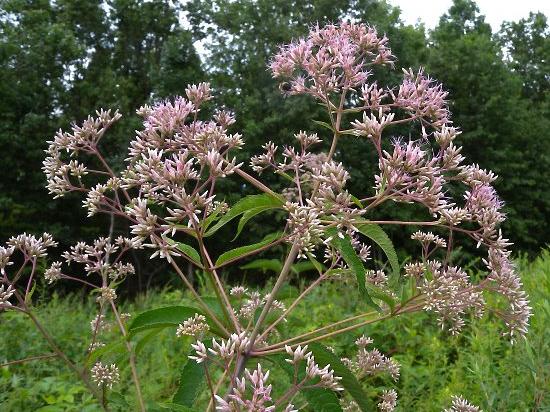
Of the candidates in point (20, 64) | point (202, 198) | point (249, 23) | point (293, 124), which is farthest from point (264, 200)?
point (249, 23)

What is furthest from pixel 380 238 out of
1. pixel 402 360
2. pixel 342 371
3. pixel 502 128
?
pixel 502 128

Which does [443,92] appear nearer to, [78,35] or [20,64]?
[20,64]

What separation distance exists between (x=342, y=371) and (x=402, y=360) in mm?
2192

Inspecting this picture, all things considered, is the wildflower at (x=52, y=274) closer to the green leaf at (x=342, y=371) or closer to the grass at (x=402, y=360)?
the grass at (x=402, y=360)

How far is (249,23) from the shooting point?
66.8 feet

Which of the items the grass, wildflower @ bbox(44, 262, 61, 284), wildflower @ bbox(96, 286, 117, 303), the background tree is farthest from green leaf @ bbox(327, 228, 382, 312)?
the background tree

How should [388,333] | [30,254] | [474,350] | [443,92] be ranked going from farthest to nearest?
[388,333], [474,350], [30,254], [443,92]

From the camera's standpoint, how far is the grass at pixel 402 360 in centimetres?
218

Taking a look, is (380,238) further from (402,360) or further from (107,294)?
(402,360)

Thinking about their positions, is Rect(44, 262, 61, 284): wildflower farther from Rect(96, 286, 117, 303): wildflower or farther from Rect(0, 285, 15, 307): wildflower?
Rect(0, 285, 15, 307): wildflower

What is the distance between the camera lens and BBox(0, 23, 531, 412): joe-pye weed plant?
49.8 inches

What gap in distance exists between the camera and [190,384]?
140 centimetres

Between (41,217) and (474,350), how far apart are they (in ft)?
53.4

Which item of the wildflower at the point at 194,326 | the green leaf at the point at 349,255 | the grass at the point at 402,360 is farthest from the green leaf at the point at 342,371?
the grass at the point at 402,360
